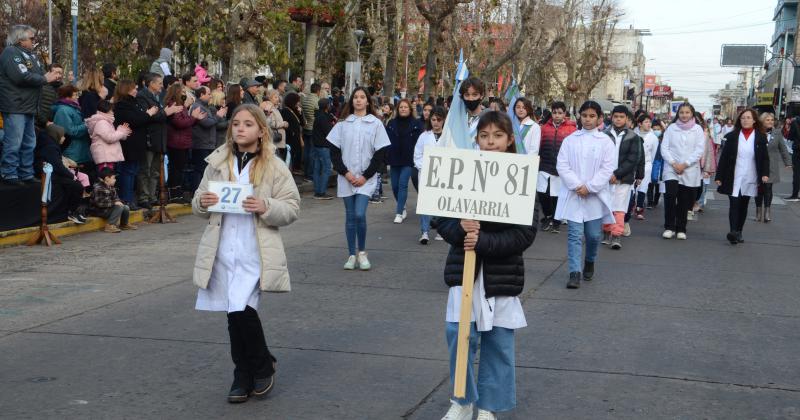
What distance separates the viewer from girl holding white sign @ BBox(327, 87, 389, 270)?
10.4 m

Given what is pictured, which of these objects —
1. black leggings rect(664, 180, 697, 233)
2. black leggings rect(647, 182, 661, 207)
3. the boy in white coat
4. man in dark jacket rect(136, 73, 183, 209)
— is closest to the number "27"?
the boy in white coat

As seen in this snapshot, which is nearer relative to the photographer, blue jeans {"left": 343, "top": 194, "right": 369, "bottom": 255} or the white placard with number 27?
the white placard with number 27

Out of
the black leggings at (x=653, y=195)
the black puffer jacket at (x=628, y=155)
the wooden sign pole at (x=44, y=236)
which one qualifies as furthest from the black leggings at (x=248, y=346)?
the black leggings at (x=653, y=195)

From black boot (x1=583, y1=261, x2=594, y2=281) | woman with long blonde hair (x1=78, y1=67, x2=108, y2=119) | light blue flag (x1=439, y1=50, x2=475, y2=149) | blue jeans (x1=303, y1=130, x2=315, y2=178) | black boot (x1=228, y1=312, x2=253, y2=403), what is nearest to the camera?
light blue flag (x1=439, y1=50, x2=475, y2=149)

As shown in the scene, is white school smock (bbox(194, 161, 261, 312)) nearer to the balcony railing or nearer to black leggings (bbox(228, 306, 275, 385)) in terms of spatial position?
black leggings (bbox(228, 306, 275, 385))

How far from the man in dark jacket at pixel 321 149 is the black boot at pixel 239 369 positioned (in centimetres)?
1238

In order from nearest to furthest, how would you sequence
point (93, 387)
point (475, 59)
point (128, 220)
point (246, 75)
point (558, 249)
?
point (93, 387) → point (558, 249) → point (128, 220) → point (246, 75) → point (475, 59)

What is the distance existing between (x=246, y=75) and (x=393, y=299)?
12647 millimetres

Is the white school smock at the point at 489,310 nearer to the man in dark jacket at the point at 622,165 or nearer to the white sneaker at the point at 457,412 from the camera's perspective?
the white sneaker at the point at 457,412

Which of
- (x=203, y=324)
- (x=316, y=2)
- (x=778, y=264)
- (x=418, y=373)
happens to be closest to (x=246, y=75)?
(x=316, y=2)

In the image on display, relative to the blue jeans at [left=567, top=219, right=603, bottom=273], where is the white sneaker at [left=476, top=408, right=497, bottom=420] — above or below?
below

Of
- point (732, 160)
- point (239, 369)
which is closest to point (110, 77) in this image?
point (732, 160)

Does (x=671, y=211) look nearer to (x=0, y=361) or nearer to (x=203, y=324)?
(x=203, y=324)

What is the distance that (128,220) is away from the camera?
532 inches
